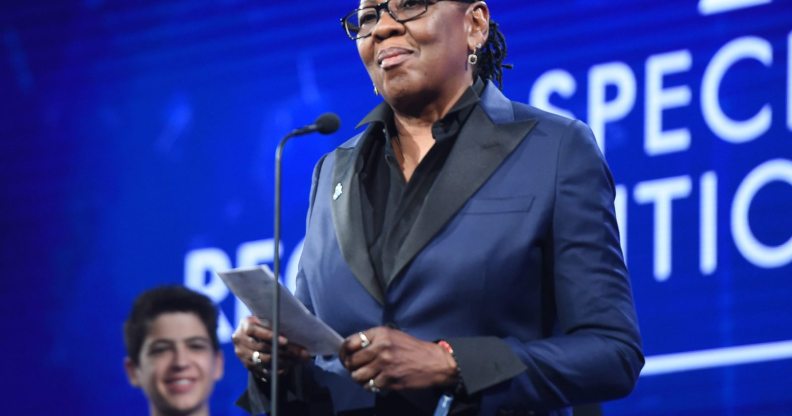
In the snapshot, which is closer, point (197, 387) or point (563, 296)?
point (563, 296)

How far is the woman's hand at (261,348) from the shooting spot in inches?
85.0

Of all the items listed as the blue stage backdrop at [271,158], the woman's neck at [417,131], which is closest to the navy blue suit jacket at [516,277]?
the woman's neck at [417,131]

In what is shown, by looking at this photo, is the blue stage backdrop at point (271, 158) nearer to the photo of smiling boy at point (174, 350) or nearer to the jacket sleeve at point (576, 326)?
the photo of smiling boy at point (174, 350)

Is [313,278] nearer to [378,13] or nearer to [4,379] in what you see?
[378,13]

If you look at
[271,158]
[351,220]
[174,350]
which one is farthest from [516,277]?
[271,158]

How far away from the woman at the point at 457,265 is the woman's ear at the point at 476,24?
0.05 m

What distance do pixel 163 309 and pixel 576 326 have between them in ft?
7.73

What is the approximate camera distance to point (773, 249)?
3.39 metres

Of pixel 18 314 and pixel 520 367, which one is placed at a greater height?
pixel 18 314

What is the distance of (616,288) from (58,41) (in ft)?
11.8

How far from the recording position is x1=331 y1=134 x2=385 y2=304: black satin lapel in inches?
89.4

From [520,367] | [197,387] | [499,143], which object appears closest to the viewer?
[520,367]

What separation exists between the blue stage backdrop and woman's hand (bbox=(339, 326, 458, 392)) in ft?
4.96

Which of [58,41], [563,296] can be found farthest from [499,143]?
[58,41]
